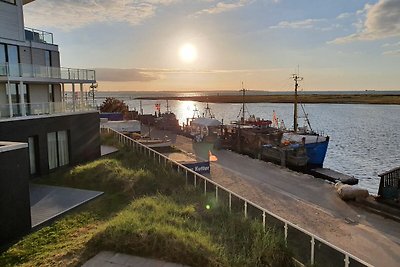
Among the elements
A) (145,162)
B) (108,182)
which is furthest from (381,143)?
(108,182)

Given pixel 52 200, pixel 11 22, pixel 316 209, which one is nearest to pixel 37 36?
pixel 11 22

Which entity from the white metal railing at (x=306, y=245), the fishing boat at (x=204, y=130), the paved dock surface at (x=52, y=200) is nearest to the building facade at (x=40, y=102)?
the paved dock surface at (x=52, y=200)

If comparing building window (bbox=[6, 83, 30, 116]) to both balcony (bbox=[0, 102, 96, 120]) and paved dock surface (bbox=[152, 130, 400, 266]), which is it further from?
paved dock surface (bbox=[152, 130, 400, 266])

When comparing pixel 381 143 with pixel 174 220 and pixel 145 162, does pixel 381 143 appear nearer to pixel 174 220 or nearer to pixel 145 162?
pixel 145 162

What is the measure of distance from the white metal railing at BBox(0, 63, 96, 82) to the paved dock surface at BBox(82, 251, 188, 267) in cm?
1564

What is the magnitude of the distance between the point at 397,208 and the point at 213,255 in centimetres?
1488

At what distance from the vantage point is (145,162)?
860 inches

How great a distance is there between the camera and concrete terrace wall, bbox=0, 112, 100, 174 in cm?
1869

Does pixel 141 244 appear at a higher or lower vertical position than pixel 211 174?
higher

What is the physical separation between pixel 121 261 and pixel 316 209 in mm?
12437

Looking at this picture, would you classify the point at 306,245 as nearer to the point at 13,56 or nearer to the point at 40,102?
the point at 40,102

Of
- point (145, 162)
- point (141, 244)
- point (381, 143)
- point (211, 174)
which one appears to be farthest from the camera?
point (381, 143)

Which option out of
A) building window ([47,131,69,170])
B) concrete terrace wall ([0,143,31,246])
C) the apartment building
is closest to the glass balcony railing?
the apartment building

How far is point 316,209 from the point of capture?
18.3 meters
